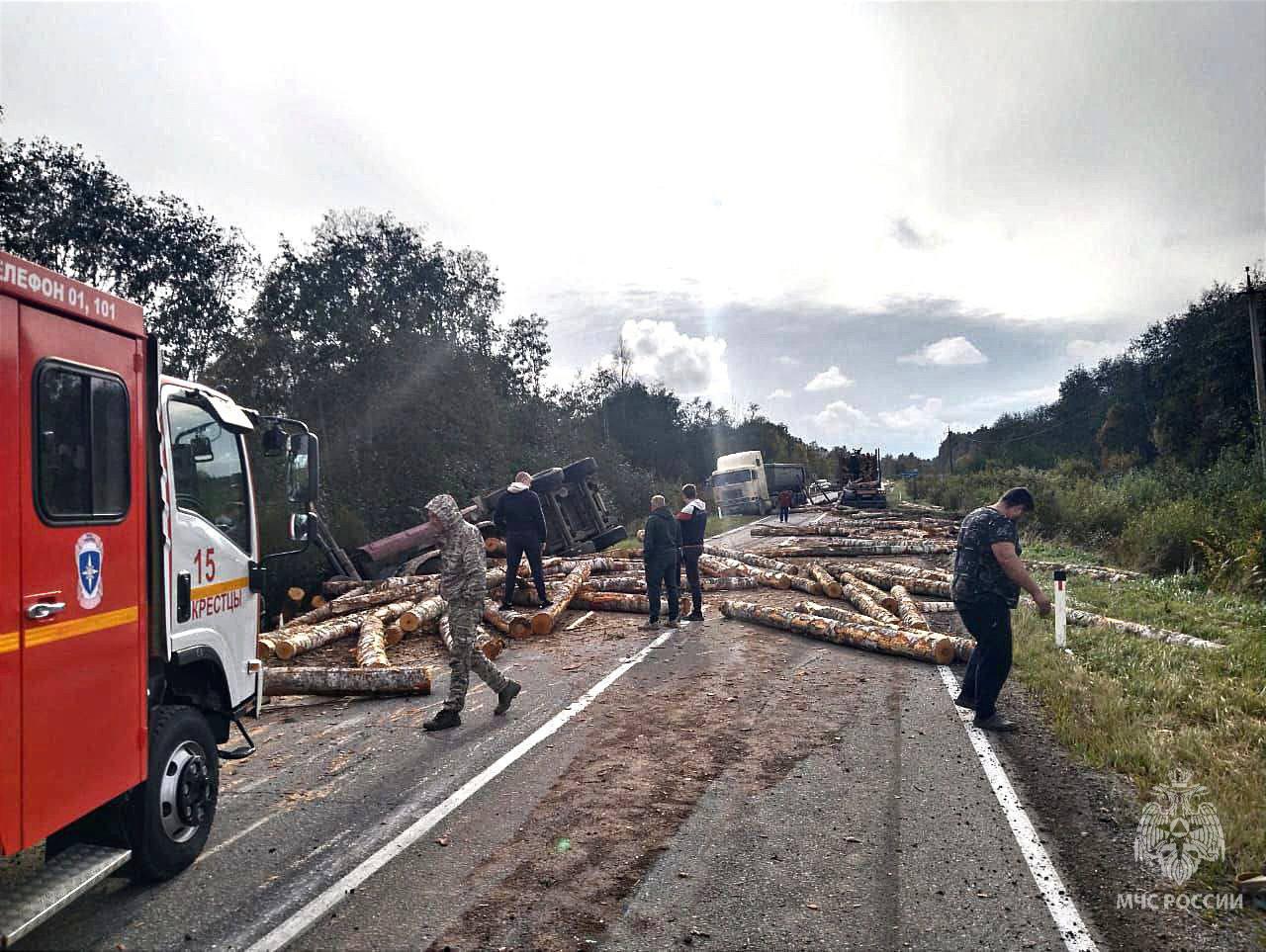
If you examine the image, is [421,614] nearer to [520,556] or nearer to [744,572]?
[520,556]

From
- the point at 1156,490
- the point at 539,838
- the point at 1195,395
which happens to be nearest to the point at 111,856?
the point at 539,838

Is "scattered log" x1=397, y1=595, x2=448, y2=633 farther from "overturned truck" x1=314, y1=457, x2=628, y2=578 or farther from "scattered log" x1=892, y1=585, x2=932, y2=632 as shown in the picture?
"scattered log" x1=892, y1=585, x2=932, y2=632

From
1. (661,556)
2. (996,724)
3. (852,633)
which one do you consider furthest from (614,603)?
(996,724)

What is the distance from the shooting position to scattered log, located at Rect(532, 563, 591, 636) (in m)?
11.8

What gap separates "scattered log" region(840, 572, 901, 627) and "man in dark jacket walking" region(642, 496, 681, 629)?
113 inches

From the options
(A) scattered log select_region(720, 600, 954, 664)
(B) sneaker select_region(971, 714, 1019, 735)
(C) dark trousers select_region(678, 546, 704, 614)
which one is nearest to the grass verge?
(B) sneaker select_region(971, 714, 1019, 735)

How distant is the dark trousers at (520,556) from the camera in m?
12.5

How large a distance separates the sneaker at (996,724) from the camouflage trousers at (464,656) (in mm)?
4119

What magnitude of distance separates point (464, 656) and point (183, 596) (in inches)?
123

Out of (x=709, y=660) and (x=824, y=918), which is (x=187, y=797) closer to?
(x=824, y=918)

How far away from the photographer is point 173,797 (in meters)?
4.43

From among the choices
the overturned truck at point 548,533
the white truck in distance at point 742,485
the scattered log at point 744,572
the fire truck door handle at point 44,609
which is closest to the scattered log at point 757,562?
the scattered log at point 744,572

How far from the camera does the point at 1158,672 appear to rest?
8219 millimetres

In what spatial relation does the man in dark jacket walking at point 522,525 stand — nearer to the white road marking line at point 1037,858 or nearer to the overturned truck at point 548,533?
the overturned truck at point 548,533
